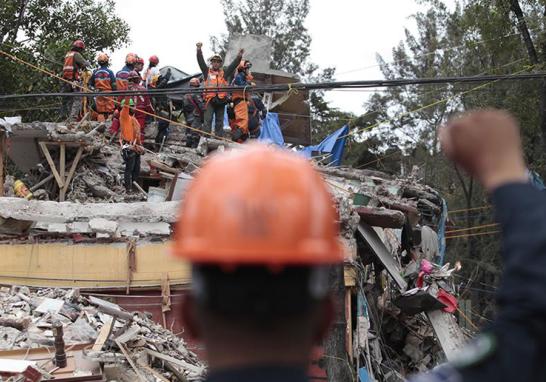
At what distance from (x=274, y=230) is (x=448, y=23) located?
37.8 metres

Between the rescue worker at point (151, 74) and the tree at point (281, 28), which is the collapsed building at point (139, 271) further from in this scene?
the tree at point (281, 28)

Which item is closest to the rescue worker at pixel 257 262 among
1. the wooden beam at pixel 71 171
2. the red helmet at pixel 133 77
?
the wooden beam at pixel 71 171

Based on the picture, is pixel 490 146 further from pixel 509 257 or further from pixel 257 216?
pixel 257 216

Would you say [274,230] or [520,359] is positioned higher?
[274,230]

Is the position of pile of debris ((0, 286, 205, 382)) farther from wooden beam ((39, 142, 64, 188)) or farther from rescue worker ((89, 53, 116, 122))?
rescue worker ((89, 53, 116, 122))

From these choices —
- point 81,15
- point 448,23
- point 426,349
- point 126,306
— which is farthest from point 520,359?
point 448,23

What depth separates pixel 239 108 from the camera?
17109 millimetres

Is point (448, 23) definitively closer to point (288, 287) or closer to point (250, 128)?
point (250, 128)

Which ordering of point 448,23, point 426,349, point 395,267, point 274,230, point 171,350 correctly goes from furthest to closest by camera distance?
1. point 448,23
2. point 426,349
3. point 395,267
4. point 171,350
5. point 274,230

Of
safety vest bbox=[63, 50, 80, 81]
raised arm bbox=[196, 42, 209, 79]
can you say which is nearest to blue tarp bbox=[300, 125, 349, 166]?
raised arm bbox=[196, 42, 209, 79]

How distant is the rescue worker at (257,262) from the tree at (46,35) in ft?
70.6

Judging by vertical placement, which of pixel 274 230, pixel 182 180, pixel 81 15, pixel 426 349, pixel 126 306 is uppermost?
pixel 81 15

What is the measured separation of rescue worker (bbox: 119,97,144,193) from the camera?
15.1 metres

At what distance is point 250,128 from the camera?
17984 millimetres
